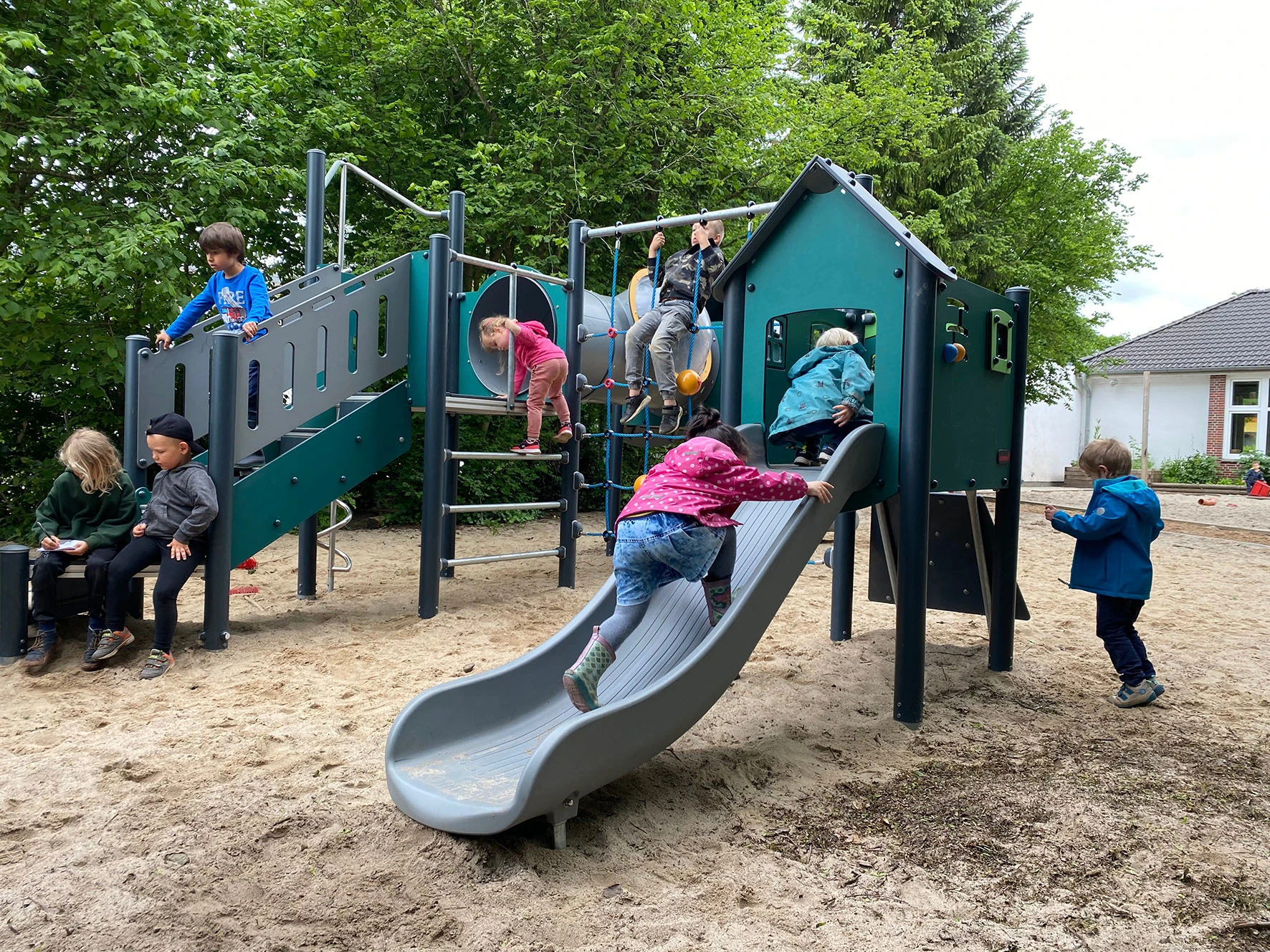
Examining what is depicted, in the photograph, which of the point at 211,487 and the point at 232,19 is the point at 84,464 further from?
the point at 232,19

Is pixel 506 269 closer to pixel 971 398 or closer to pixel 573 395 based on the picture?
pixel 573 395

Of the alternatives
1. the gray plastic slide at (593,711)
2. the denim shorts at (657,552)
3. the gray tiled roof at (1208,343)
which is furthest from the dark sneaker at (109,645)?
the gray tiled roof at (1208,343)

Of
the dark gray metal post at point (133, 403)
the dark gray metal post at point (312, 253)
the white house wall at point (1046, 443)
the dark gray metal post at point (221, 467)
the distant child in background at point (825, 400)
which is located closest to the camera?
the distant child in background at point (825, 400)

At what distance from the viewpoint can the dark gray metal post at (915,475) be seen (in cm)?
381

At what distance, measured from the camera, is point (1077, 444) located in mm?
26469

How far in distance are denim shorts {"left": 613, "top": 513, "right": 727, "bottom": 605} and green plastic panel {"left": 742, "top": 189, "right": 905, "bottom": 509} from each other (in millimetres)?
1147

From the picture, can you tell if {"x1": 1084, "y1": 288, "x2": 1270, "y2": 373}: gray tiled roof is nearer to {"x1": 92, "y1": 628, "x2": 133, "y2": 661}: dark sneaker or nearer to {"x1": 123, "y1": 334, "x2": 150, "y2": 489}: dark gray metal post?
{"x1": 123, "y1": 334, "x2": 150, "y2": 489}: dark gray metal post

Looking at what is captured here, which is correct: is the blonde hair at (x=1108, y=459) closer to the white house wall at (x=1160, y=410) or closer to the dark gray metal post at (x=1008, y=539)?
the dark gray metal post at (x=1008, y=539)

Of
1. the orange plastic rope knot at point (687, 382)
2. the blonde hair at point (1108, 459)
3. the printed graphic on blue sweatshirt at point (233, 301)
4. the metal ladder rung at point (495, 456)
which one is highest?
the printed graphic on blue sweatshirt at point (233, 301)

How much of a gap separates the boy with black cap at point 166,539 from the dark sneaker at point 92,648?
0.03 meters

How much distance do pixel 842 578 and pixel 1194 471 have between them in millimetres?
21493

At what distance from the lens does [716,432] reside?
3355 millimetres

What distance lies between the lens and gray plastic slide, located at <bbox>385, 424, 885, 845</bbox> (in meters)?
2.50

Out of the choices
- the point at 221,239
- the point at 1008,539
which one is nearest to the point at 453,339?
the point at 221,239
